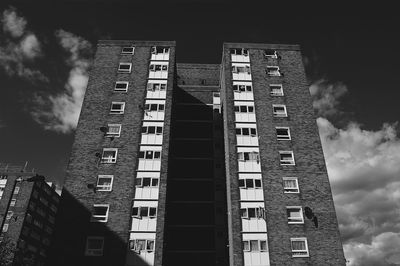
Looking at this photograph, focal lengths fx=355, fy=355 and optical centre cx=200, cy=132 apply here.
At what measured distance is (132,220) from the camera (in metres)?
32.9

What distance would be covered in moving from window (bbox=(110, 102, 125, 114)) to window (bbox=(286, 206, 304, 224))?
20729 mm

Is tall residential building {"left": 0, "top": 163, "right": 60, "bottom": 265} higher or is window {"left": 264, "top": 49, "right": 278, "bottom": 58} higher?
window {"left": 264, "top": 49, "right": 278, "bottom": 58}

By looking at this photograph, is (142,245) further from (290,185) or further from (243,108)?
(243,108)

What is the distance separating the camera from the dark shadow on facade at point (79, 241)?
30575mm

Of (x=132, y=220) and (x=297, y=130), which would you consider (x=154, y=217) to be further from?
(x=297, y=130)

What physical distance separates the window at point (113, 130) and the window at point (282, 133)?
1704cm

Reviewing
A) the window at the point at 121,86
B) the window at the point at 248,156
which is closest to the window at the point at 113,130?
the window at the point at 121,86

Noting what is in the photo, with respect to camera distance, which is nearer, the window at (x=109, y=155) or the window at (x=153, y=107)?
the window at (x=109, y=155)

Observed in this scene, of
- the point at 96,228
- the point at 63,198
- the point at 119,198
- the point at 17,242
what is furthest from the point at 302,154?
the point at 17,242

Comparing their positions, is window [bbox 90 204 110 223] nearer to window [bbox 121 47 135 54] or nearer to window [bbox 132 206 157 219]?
window [bbox 132 206 157 219]

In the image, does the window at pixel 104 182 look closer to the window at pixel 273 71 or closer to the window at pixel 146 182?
the window at pixel 146 182

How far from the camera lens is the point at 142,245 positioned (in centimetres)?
3167

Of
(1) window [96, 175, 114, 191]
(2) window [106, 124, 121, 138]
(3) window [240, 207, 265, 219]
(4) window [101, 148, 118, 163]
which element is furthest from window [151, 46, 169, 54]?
(3) window [240, 207, 265, 219]

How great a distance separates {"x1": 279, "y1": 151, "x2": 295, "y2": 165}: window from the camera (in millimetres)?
36062
